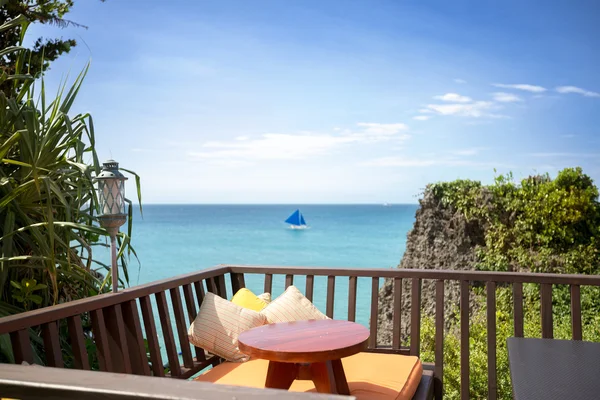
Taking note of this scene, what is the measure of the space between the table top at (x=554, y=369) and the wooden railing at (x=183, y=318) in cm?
112

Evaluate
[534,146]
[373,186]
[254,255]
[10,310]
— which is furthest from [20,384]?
[373,186]

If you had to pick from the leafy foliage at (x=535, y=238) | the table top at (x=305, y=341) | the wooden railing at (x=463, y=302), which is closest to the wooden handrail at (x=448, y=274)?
the wooden railing at (x=463, y=302)

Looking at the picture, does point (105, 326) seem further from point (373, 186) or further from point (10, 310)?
point (373, 186)

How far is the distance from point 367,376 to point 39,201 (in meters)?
1.85

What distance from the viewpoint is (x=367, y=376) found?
258cm

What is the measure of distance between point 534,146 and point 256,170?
17714mm

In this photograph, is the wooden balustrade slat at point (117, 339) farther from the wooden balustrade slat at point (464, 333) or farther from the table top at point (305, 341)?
the wooden balustrade slat at point (464, 333)

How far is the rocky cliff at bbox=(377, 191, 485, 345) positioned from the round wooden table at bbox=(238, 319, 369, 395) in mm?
5479

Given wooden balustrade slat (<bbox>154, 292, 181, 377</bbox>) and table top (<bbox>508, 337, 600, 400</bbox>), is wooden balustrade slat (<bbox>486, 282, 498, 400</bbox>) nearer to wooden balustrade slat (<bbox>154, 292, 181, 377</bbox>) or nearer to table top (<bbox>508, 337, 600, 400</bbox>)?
table top (<bbox>508, 337, 600, 400</bbox>)

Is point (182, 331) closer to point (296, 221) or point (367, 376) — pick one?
point (367, 376)

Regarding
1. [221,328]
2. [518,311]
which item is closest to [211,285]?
[221,328]

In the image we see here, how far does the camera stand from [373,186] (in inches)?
1326

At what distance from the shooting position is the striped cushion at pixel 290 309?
3014 millimetres

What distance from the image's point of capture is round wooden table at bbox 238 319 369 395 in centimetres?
206
